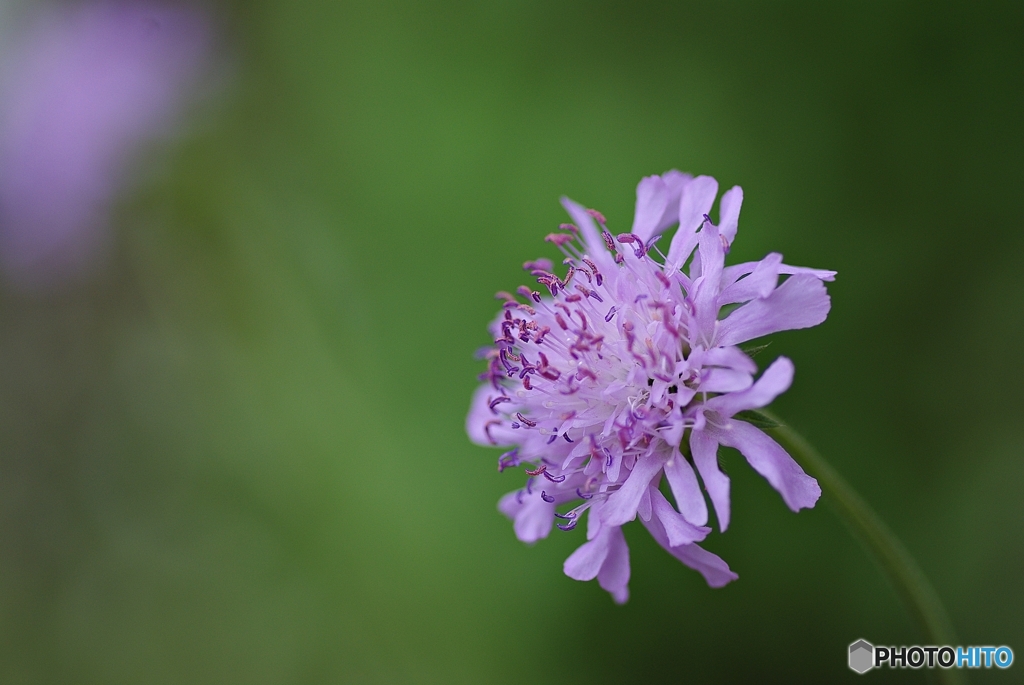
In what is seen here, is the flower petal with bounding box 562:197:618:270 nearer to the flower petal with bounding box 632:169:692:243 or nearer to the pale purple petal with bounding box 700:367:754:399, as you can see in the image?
the flower petal with bounding box 632:169:692:243

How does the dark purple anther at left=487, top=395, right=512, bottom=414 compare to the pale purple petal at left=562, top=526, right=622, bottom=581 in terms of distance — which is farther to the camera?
the dark purple anther at left=487, top=395, right=512, bottom=414

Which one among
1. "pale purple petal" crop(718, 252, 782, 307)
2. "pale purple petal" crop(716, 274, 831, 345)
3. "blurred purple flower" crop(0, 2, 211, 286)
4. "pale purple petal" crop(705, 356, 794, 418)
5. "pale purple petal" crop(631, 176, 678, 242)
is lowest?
"pale purple petal" crop(705, 356, 794, 418)

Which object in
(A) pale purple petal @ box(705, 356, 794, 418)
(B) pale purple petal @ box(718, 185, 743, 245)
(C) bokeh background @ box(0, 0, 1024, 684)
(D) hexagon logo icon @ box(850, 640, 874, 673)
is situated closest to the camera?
(A) pale purple petal @ box(705, 356, 794, 418)

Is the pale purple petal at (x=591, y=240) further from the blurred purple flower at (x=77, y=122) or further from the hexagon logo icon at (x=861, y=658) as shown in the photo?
the blurred purple flower at (x=77, y=122)

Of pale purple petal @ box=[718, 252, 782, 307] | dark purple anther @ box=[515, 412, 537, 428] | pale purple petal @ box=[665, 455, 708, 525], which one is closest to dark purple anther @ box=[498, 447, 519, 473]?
dark purple anther @ box=[515, 412, 537, 428]

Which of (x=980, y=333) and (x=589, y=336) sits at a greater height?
(x=980, y=333)

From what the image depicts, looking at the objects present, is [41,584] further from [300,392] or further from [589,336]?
[589,336]

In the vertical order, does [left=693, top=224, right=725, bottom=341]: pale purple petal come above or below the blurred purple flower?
below

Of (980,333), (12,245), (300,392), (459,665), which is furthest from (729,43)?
(12,245)
